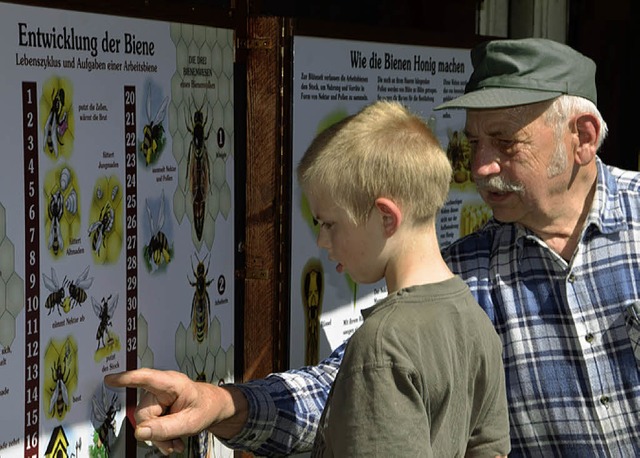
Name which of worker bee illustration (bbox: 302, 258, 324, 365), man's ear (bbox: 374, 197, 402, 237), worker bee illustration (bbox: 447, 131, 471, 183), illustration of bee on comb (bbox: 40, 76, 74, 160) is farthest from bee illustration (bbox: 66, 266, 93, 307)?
worker bee illustration (bbox: 447, 131, 471, 183)

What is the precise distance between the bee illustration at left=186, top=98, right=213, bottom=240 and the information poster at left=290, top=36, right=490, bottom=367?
25 cm

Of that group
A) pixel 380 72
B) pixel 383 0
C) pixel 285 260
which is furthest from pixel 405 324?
pixel 383 0

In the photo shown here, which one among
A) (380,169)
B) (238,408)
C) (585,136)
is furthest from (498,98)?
(238,408)

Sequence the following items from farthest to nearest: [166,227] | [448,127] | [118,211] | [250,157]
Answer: [448,127] < [250,157] < [166,227] < [118,211]

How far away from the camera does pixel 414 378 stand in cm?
183

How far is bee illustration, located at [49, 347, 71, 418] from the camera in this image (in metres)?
2.17

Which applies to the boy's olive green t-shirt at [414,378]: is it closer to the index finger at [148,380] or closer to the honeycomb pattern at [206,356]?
the index finger at [148,380]

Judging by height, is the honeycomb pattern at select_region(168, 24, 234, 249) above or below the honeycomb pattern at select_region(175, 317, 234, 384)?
above

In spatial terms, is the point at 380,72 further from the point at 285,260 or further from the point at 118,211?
the point at 118,211

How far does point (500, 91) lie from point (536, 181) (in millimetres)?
214

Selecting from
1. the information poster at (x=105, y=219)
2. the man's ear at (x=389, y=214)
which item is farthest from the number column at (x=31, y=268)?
the man's ear at (x=389, y=214)

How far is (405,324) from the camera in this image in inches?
73.5

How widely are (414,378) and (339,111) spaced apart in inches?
47.5

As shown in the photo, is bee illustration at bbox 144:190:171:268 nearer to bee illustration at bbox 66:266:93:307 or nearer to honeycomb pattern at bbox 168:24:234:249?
honeycomb pattern at bbox 168:24:234:249
